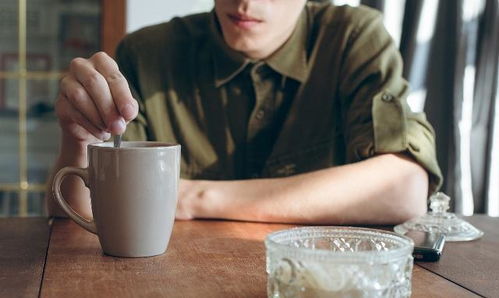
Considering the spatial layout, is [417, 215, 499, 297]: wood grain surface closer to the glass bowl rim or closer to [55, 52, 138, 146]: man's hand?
the glass bowl rim

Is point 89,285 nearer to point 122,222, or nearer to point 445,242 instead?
point 122,222

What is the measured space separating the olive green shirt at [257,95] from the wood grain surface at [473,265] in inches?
21.4

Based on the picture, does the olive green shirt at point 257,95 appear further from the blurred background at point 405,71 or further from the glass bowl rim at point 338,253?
the glass bowl rim at point 338,253

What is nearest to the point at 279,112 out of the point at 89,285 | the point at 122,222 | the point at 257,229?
the point at 257,229

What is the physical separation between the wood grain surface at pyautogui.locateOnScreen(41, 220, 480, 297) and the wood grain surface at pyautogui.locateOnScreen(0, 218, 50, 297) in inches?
0.5

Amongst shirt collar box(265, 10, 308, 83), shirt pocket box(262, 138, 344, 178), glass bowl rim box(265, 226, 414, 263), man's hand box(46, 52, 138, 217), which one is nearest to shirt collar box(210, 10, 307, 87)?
shirt collar box(265, 10, 308, 83)

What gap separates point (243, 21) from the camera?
1421 millimetres

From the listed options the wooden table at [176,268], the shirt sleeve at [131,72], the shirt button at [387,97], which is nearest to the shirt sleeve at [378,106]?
the shirt button at [387,97]

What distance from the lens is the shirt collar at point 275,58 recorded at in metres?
1.57

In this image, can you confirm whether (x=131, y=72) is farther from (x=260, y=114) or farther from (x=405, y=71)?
(x=405, y=71)

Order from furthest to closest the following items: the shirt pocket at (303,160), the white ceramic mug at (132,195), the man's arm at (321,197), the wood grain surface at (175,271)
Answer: the shirt pocket at (303,160)
the man's arm at (321,197)
the white ceramic mug at (132,195)
the wood grain surface at (175,271)

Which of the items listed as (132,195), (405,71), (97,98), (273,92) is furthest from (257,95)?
(405,71)

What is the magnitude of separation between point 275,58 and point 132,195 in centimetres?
82

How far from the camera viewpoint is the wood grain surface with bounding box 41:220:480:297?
0.70m
